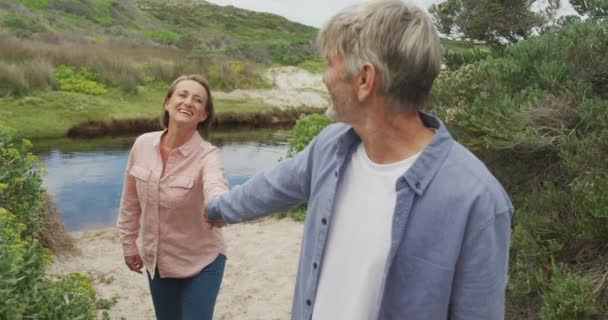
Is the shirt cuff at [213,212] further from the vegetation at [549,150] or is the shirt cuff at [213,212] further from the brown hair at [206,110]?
the vegetation at [549,150]

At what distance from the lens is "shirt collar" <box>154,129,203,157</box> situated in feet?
9.41

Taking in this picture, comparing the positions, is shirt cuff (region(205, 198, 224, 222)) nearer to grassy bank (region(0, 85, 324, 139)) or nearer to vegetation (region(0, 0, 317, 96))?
vegetation (region(0, 0, 317, 96))

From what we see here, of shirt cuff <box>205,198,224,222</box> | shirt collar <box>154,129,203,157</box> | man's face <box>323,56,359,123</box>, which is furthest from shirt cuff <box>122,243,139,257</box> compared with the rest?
man's face <box>323,56,359,123</box>

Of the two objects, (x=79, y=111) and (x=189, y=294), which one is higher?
(x=189, y=294)

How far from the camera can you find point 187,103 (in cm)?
287

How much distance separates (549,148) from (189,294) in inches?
123

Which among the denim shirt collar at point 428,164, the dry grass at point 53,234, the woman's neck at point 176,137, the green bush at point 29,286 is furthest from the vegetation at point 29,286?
the dry grass at point 53,234

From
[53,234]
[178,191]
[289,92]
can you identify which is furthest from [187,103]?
[289,92]

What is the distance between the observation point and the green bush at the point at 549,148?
3.66 metres

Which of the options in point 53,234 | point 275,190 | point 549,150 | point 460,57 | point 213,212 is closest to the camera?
point 275,190

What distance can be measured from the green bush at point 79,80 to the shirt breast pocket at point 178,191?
17948 millimetres

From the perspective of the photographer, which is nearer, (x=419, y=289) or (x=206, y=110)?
(x=419, y=289)

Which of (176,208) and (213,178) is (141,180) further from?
(213,178)

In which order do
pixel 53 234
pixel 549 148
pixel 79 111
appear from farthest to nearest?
pixel 79 111 < pixel 53 234 < pixel 549 148
